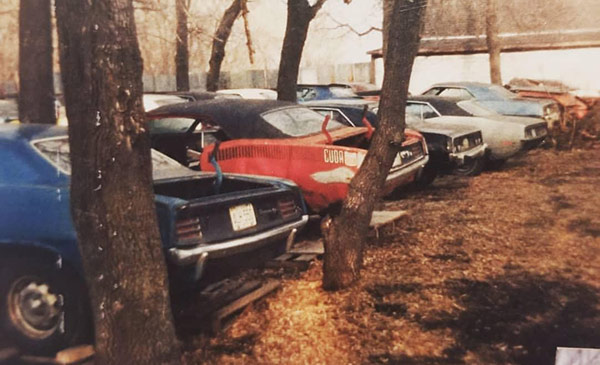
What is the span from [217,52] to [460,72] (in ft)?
40.4

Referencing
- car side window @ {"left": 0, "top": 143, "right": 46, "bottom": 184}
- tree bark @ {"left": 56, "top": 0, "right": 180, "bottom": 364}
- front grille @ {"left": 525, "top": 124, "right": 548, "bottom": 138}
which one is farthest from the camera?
front grille @ {"left": 525, "top": 124, "right": 548, "bottom": 138}

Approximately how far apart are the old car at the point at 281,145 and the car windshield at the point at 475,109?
4364 millimetres

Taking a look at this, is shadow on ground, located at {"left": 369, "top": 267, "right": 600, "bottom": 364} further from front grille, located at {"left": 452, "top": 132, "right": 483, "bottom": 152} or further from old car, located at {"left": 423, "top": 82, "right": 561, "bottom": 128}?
old car, located at {"left": 423, "top": 82, "right": 561, "bottom": 128}

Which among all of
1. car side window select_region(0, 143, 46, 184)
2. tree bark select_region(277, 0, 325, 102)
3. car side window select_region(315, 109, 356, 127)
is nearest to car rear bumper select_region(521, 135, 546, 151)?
car side window select_region(315, 109, 356, 127)

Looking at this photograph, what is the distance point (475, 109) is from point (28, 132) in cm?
891

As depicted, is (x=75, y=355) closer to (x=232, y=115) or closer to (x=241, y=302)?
(x=241, y=302)

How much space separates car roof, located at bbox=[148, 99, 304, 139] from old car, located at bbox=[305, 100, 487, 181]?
2461 millimetres

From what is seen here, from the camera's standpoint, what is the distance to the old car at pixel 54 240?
152 inches

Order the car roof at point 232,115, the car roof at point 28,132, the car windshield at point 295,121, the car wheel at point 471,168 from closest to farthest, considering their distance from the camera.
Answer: the car roof at point 28,132
the car roof at point 232,115
the car windshield at point 295,121
the car wheel at point 471,168

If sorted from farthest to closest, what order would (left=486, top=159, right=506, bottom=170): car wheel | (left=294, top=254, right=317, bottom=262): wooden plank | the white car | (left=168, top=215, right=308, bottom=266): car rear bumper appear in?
the white car
(left=486, top=159, right=506, bottom=170): car wheel
(left=294, top=254, right=317, bottom=262): wooden plank
(left=168, top=215, right=308, bottom=266): car rear bumper

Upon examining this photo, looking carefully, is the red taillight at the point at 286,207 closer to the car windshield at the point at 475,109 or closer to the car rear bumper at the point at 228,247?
the car rear bumper at the point at 228,247

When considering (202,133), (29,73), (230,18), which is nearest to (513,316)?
(202,133)

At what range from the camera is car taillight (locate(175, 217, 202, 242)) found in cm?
384

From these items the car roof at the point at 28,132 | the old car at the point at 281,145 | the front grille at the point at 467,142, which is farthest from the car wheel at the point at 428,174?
the car roof at the point at 28,132
